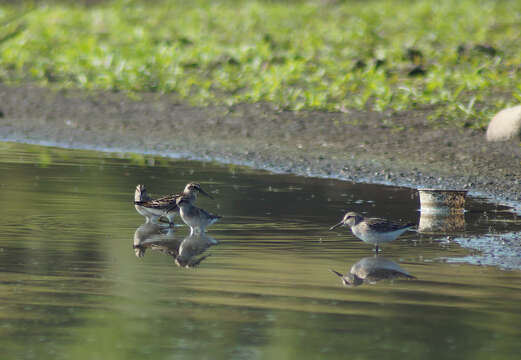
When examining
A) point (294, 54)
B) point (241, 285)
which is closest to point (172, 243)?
point (241, 285)

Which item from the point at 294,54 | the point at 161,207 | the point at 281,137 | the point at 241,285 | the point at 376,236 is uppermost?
the point at 294,54

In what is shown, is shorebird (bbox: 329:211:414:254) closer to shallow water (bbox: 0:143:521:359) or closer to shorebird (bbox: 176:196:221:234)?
shallow water (bbox: 0:143:521:359)

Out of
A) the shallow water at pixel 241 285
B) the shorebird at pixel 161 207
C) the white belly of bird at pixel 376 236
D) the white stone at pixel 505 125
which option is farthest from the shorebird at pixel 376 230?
the white stone at pixel 505 125

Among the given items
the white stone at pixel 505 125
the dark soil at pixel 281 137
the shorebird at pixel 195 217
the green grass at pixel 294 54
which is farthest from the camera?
the green grass at pixel 294 54

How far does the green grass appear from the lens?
20.6 metres

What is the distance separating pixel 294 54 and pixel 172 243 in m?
13.9

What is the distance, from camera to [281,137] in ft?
61.1

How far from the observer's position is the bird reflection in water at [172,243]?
970cm

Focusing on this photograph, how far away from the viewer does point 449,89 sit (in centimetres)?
2066

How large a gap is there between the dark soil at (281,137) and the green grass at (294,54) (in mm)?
704

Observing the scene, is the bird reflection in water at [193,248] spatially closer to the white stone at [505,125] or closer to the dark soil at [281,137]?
the dark soil at [281,137]

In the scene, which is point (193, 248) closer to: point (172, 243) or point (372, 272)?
point (172, 243)

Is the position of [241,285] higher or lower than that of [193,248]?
lower

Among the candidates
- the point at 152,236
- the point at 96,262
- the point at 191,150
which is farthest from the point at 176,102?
the point at 96,262
